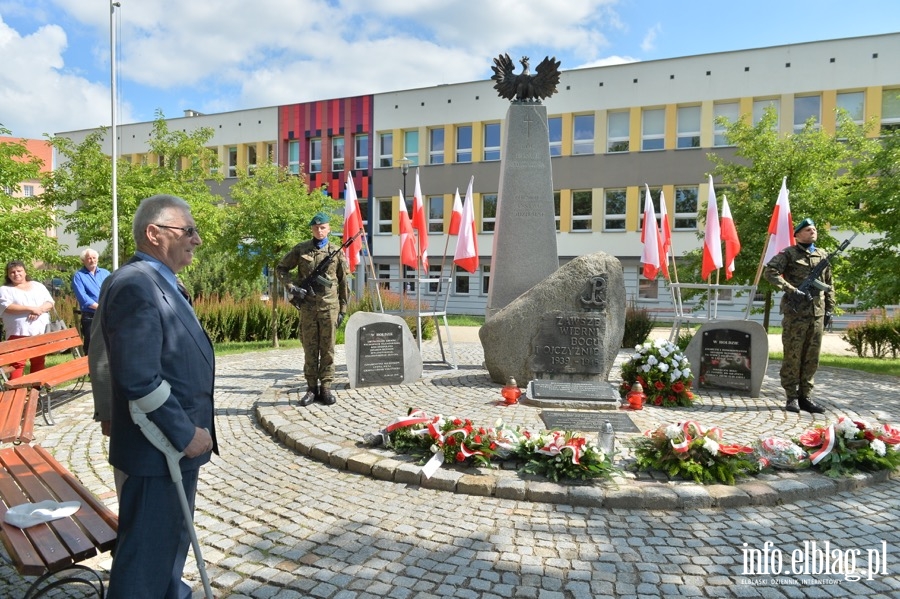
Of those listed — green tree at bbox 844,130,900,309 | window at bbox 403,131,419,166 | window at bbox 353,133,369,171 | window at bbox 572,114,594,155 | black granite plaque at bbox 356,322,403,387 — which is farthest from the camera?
window at bbox 353,133,369,171

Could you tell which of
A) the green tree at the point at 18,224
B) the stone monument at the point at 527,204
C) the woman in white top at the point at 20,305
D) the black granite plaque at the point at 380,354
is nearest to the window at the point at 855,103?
the stone monument at the point at 527,204

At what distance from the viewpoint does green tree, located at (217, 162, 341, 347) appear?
47.4 ft

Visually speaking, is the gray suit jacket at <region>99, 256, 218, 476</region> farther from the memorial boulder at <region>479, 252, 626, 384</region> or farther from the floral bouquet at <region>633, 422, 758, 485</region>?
the memorial boulder at <region>479, 252, 626, 384</region>

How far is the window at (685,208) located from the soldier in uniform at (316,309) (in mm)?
22202

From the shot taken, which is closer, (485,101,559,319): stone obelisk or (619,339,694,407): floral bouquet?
(619,339,694,407): floral bouquet

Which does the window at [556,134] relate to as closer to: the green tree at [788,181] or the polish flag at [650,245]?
the green tree at [788,181]

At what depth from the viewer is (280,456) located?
17.6 ft

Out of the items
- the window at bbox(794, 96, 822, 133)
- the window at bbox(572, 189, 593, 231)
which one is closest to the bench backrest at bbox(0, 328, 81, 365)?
the window at bbox(572, 189, 593, 231)

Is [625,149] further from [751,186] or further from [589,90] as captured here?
[751,186]

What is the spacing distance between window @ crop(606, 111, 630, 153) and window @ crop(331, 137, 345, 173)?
1450cm

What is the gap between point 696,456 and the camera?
181 inches

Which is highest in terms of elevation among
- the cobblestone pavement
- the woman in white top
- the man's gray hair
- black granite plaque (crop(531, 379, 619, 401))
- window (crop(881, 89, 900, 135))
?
window (crop(881, 89, 900, 135))

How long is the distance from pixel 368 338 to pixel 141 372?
5.74 metres

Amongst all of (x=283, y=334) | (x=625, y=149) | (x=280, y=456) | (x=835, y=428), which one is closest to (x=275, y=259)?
(x=283, y=334)
